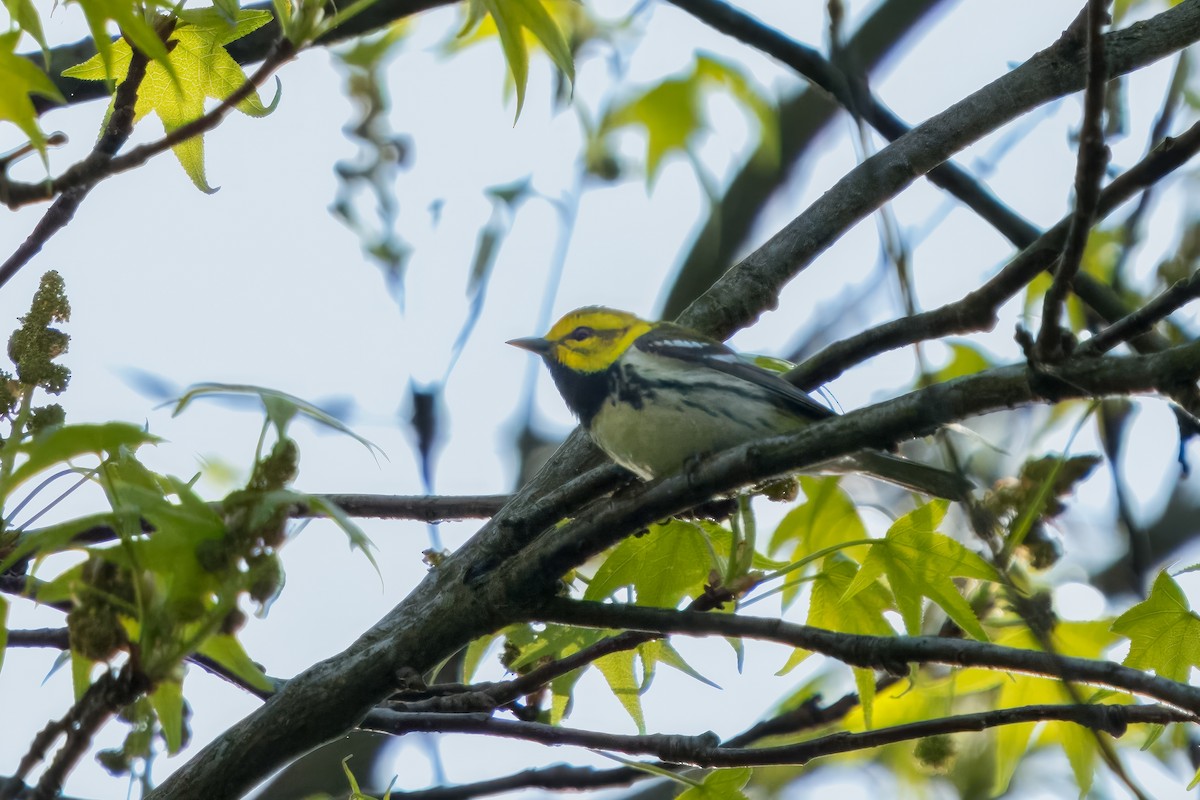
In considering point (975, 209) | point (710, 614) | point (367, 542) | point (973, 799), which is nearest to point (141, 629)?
point (367, 542)

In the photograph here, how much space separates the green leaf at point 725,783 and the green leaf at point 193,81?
142cm

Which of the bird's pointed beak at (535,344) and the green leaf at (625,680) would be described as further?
the bird's pointed beak at (535,344)

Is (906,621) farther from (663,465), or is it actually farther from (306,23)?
(306,23)

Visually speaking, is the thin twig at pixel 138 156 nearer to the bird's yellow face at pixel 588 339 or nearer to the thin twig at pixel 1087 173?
the thin twig at pixel 1087 173

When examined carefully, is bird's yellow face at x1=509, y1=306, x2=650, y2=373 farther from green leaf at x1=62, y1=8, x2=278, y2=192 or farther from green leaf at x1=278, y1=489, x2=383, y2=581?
green leaf at x1=278, y1=489, x2=383, y2=581

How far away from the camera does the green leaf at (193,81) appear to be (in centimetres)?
220

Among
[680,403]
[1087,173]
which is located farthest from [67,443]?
[680,403]

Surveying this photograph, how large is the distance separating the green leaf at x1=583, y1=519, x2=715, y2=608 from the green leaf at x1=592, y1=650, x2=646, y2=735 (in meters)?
0.17

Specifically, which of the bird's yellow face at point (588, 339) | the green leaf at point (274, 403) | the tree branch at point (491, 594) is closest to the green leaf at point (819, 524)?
the tree branch at point (491, 594)

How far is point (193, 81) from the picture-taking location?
2229mm

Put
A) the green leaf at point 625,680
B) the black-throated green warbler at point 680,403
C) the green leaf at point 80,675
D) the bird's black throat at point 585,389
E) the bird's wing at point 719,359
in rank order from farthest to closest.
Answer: the bird's black throat at point 585,389
the bird's wing at point 719,359
the black-throated green warbler at point 680,403
the green leaf at point 625,680
the green leaf at point 80,675

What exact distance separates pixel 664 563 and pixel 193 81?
130 cm

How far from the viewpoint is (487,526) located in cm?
245

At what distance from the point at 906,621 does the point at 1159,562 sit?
373 cm
